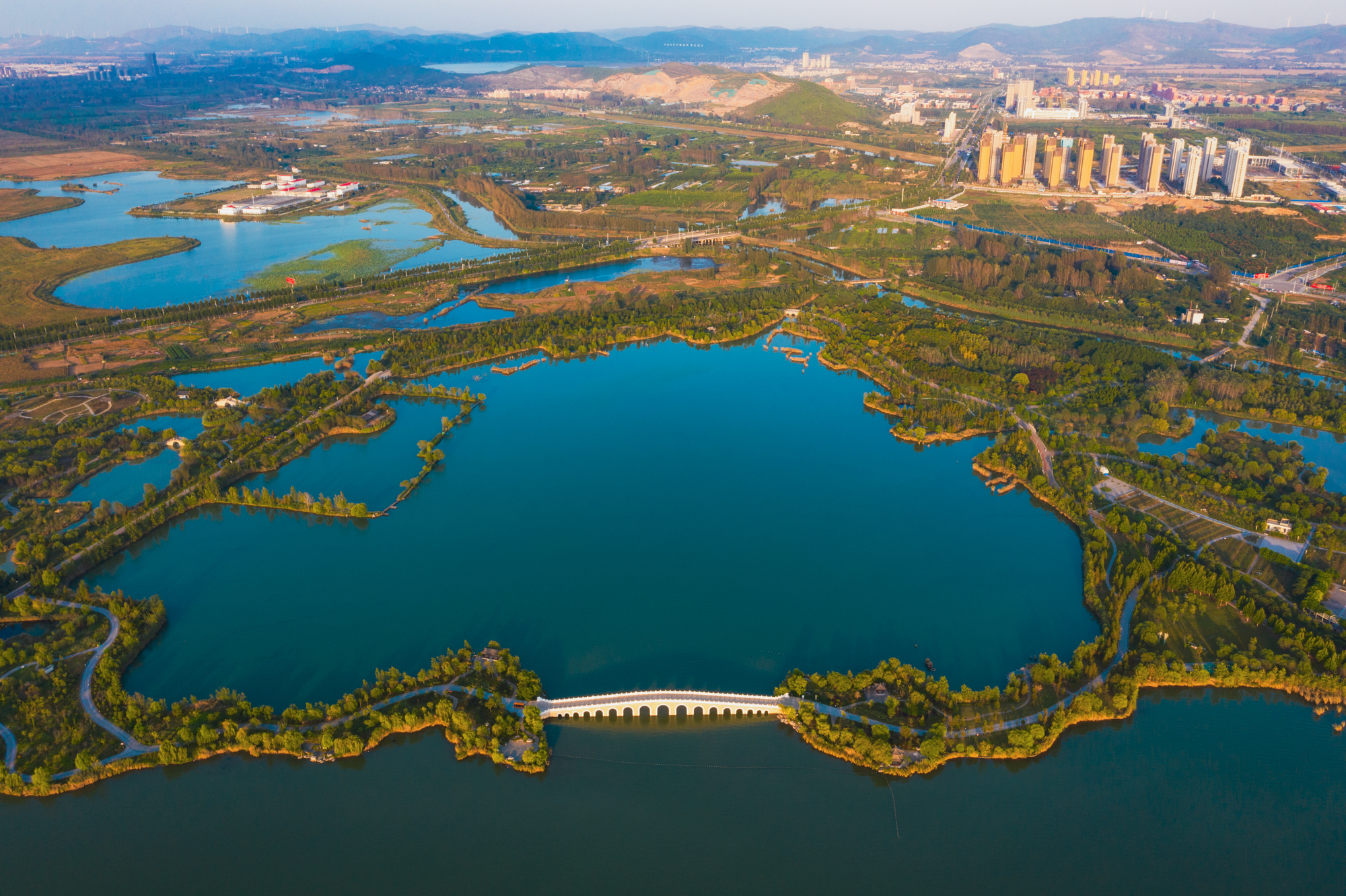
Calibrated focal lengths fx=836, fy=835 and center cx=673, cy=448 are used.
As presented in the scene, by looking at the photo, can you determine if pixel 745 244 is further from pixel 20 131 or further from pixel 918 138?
pixel 20 131

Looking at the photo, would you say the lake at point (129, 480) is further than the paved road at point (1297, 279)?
No

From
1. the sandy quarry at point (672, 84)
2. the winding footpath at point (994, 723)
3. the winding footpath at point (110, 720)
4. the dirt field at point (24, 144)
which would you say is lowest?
the winding footpath at point (994, 723)

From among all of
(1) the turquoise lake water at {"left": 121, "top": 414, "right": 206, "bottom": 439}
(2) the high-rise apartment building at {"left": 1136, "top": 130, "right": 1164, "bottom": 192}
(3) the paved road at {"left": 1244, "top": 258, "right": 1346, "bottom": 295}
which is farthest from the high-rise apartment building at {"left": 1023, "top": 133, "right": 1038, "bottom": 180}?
(1) the turquoise lake water at {"left": 121, "top": 414, "right": 206, "bottom": 439}

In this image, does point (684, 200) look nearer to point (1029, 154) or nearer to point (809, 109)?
point (1029, 154)

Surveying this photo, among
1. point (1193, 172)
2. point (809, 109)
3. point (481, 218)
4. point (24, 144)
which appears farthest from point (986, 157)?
point (24, 144)

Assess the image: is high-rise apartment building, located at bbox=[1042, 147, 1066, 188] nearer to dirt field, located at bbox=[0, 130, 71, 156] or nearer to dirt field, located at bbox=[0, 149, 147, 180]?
dirt field, located at bbox=[0, 149, 147, 180]

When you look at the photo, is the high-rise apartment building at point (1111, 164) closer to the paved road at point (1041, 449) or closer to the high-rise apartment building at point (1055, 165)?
the high-rise apartment building at point (1055, 165)

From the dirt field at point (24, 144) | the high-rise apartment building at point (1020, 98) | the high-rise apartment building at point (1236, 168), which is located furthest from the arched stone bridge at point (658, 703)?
the high-rise apartment building at point (1020, 98)

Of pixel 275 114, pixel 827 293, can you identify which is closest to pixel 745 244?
pixel 827 293
